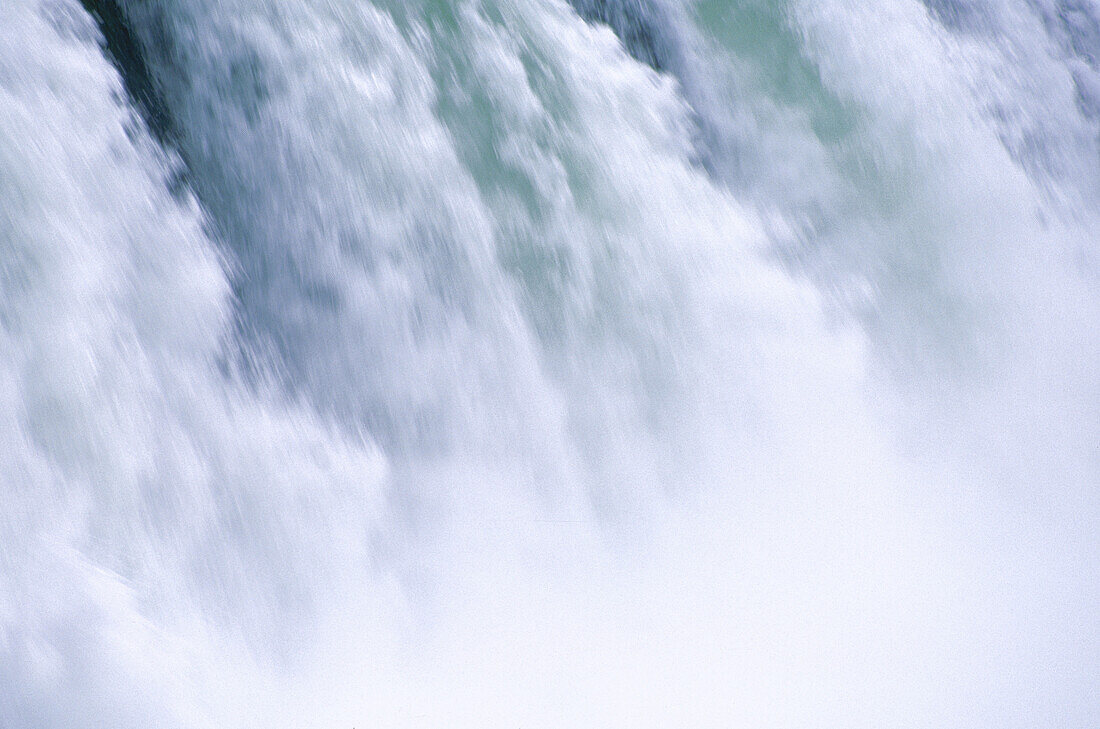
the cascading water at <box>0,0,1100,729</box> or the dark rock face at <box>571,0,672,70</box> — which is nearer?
the cascading water at <box>0,0,1100,729</box>

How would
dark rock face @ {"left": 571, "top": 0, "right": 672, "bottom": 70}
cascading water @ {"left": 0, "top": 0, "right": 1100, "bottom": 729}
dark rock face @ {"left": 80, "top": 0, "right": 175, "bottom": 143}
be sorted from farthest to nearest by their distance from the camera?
dark rock face @ {"left": 571, "top": 0, "right": 672, "bottom": 70} → dark rock face @ {"left": 80, "top": 0, "right": 175, "bottom": 143} → cascading water @ {"left": 0, "top": 0, "right": 1100, "bottom": 729}

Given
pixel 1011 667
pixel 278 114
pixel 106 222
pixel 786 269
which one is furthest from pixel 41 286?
pixel 1011 667

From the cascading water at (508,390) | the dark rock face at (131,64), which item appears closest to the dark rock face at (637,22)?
the cascading water at (508,390)

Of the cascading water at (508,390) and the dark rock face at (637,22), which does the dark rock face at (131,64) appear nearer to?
the cascading water at (508,390)

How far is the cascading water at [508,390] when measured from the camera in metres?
2.32

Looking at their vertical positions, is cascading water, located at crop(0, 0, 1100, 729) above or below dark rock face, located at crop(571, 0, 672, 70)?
below

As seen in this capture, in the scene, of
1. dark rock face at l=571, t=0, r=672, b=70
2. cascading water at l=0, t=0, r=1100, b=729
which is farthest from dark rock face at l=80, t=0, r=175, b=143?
dark rock face at l=571, t=0, r=672, b=70

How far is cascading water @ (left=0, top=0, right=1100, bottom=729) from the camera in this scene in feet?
7.63

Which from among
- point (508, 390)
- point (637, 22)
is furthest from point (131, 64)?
point (637, 22)

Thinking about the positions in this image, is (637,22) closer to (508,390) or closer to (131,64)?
(508,390)

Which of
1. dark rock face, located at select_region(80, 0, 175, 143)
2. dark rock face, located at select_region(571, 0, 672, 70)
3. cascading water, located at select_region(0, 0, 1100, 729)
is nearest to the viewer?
cascading water, located at select_region(0, 0, 1100, 729)

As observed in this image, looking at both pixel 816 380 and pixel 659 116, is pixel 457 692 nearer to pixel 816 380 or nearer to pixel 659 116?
pixel 816 380

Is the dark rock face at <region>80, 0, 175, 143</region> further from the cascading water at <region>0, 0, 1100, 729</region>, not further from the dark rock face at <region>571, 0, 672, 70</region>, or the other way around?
the dark rock face at <region>571, 0, 672, 70</region>

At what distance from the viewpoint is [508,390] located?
3.07 metres
